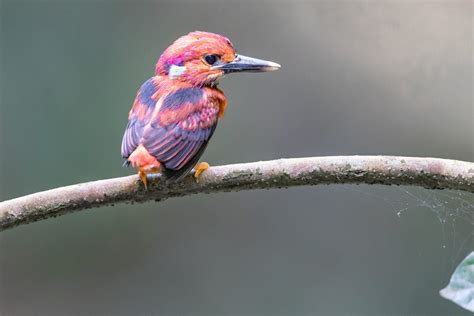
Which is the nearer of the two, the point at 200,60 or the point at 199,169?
the point at 199,169

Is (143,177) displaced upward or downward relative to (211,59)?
downward

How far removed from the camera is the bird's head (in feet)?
8.15

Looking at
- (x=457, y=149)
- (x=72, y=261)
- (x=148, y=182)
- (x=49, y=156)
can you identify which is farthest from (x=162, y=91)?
(x=457, y=149)

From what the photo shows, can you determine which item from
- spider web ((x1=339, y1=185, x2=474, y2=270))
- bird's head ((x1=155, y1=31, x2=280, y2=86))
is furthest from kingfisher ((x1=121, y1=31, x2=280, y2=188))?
spider web ((x1=339, y1=185, x2=474, y2=270))

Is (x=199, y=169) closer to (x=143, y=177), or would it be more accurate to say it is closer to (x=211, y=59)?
(x=143, y=177)

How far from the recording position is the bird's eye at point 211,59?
2.50 m

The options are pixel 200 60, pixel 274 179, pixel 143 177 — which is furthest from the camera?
pixel 200 60

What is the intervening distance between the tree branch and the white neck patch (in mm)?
545

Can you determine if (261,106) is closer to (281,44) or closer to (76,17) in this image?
(281,44)

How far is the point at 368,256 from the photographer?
4270 mm

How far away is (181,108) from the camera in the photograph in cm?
234

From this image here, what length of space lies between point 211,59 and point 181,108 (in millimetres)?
267

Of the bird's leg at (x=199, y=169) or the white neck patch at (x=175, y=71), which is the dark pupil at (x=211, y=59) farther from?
the bird's leg at (x=199, y=169)

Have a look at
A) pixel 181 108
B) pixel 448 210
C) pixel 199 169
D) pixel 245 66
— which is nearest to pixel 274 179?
pixel 199 169
